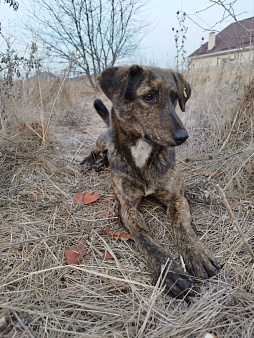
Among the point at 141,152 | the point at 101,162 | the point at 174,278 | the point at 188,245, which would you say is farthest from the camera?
the point at 101,162

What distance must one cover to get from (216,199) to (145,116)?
114 cm

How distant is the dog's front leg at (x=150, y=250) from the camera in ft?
5.20

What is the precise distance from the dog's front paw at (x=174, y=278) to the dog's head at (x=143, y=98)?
0.97 m

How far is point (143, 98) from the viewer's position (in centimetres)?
224

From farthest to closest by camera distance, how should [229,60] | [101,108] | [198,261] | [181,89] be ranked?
[229,60], [101,108], [181,89], [198,261]

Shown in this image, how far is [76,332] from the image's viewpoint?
4.09ft

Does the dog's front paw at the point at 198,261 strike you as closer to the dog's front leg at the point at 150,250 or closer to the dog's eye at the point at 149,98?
the dog's front leg at the point at 150,250

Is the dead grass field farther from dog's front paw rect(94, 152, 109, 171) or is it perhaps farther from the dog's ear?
the dog's ear

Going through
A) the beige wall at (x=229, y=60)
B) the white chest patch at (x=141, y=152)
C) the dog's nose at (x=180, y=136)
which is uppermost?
the beige wall at (x=229, y=60)

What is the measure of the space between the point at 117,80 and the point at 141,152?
713 millimetres

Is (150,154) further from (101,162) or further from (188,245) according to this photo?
(101,162)

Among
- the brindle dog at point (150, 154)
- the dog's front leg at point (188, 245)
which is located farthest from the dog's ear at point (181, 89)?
the dog's front leg at point (188, 245)

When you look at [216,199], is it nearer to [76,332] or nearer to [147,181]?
[147,181]

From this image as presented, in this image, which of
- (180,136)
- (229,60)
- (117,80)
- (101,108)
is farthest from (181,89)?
(229,60)
